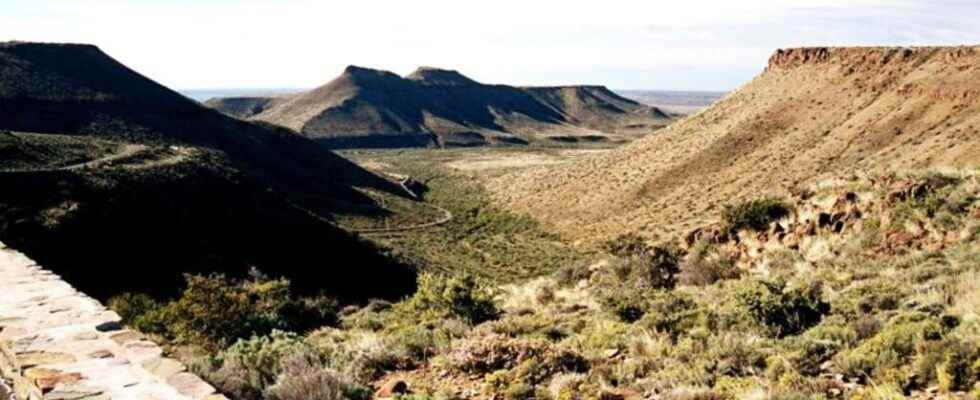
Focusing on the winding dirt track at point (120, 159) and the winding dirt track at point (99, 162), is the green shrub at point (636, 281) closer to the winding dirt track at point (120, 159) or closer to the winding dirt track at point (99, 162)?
the winding dirt track at point (99, 162)

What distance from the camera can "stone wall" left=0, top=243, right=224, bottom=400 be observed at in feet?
16.6

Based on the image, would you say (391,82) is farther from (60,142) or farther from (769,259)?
(769,259)

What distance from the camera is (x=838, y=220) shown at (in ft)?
52.4

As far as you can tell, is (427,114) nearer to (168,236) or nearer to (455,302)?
(168,236)

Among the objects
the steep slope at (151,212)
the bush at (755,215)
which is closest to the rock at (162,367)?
the bush at (755,215)

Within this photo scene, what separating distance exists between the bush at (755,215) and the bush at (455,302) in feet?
26.2

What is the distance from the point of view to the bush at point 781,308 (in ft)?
29.9

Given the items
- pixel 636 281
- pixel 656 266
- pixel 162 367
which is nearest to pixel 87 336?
→ pixel 162 367

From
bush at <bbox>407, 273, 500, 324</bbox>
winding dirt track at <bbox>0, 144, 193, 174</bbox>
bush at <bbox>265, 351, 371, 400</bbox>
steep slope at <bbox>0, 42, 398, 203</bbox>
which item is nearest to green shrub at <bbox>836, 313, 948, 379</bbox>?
bush at <bbox>265, 351, 371, 400</bbox>

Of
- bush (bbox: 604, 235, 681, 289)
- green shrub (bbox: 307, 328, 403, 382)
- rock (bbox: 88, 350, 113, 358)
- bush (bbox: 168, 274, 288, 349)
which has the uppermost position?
rock (bbox: 88, 350, 113, 358)

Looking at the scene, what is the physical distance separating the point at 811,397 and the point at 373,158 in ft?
361

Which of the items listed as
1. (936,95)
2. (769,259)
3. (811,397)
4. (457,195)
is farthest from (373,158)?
(811,397)

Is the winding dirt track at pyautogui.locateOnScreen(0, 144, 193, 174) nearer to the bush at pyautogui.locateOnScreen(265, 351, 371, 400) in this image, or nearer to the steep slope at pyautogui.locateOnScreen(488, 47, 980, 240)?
the steep slope at pyautogui.locateOnScreen(488, 47, 980, 240)

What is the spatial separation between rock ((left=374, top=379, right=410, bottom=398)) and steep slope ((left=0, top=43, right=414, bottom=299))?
19.2 meters
